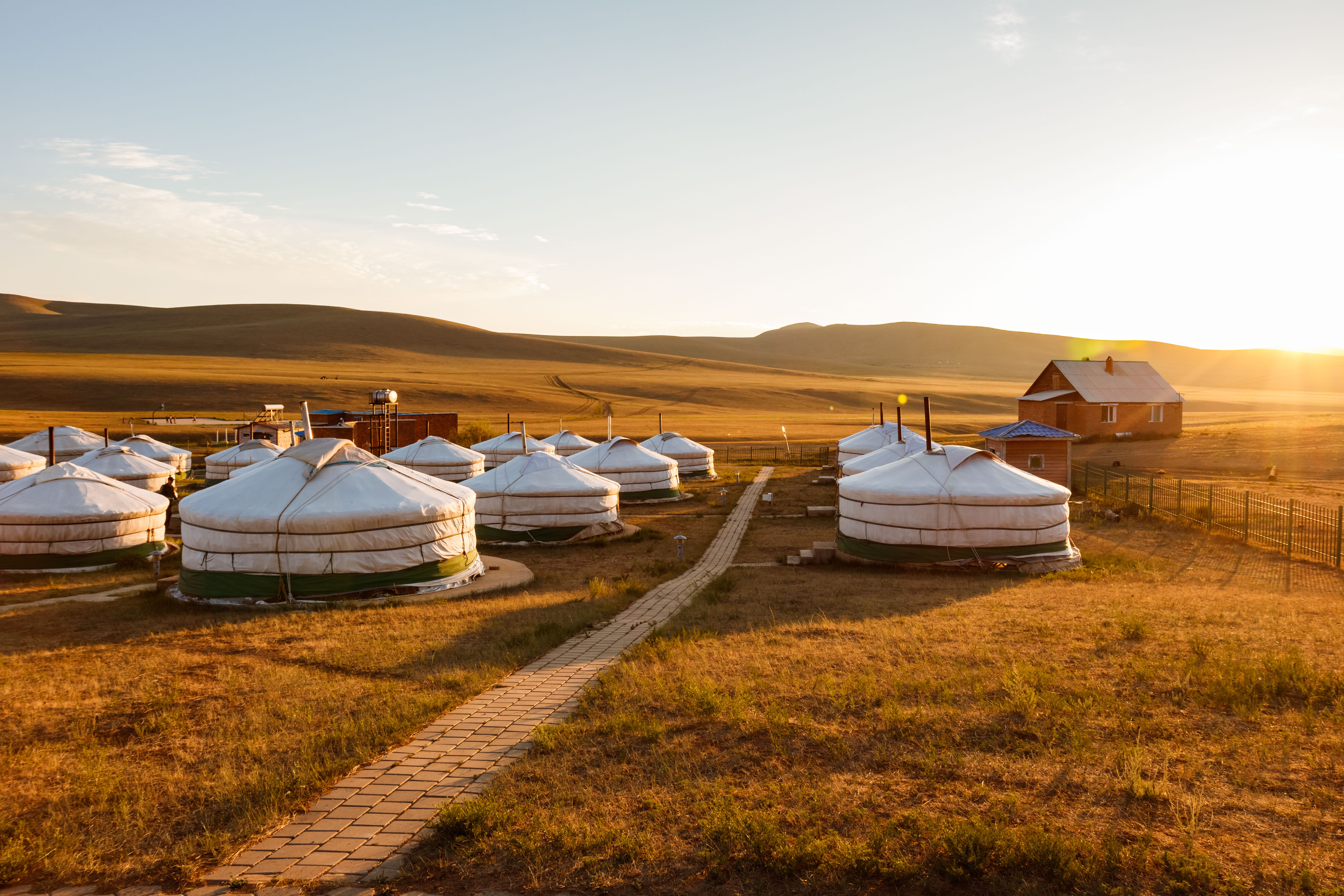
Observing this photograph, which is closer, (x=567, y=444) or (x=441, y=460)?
(x=441, y=460)

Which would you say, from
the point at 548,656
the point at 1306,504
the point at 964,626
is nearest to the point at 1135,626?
the point at 964,626

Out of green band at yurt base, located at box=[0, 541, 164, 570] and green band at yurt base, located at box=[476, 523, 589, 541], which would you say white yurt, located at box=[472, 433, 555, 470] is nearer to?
green band at yurt base, located at box=[476, 523, 589, 541]

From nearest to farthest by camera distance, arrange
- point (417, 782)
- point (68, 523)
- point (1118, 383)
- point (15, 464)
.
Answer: point (417, 782) < point (68, 523) < point (15, 464) < point (1118, 383)

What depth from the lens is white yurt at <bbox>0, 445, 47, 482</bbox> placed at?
2359 centimetres

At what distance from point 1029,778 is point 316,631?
8.67 m

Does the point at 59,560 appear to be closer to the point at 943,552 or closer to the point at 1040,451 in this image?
the point at 943,552

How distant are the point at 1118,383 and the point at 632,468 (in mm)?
30634

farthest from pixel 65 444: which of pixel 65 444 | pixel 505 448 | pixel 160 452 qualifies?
pixel 505 448

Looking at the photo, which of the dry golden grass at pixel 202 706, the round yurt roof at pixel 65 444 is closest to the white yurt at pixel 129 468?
the round yurt roof at pixel 65 444

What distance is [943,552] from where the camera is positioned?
49.8 feet

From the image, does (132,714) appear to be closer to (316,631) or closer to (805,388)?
(316,631)

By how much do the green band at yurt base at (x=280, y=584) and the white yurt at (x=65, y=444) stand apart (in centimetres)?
2553

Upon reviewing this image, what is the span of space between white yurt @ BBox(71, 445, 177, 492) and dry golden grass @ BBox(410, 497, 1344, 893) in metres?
22.0

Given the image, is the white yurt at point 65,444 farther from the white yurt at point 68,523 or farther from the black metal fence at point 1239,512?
the black metal fence at point 1239,512
